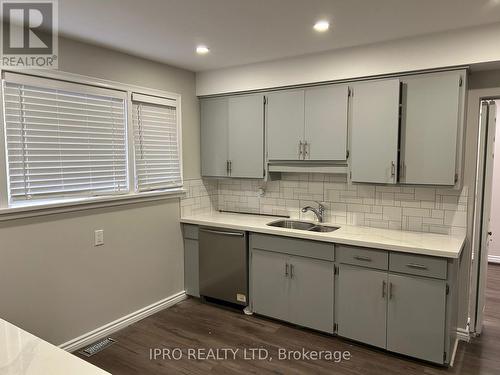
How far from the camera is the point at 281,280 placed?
129 inches

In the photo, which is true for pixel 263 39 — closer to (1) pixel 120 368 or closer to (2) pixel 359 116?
(2) pixel 359 116

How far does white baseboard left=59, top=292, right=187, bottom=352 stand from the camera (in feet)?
9.37

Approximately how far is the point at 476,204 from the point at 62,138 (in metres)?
3.40

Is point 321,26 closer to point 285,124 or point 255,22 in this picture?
point 255,22

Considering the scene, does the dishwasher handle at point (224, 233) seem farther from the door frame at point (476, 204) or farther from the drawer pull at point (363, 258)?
the door frame at point (476, 204)

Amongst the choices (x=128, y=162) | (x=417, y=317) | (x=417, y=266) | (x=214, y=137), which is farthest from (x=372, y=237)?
(x=128, y=162)

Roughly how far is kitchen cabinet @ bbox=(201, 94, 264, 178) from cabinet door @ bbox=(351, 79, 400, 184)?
37.9 inches

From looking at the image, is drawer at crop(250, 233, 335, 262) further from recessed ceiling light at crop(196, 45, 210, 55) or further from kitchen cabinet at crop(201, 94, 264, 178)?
recessed ceiling light at crop(196, 45, 210, 55)

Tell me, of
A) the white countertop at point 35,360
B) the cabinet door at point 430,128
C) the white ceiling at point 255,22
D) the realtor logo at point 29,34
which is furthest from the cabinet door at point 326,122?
the white countertop at point 35,360

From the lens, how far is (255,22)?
8.02 ft

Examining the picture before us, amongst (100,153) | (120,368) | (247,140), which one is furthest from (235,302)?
(100,153)

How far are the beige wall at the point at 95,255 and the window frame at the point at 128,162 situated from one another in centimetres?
6

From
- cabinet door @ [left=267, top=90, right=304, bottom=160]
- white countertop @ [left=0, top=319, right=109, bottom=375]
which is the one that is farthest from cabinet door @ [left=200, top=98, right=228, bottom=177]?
white countertop @ [left=0, top=319, right=109, bottom=375]

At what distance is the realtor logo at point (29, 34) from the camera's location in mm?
2197
